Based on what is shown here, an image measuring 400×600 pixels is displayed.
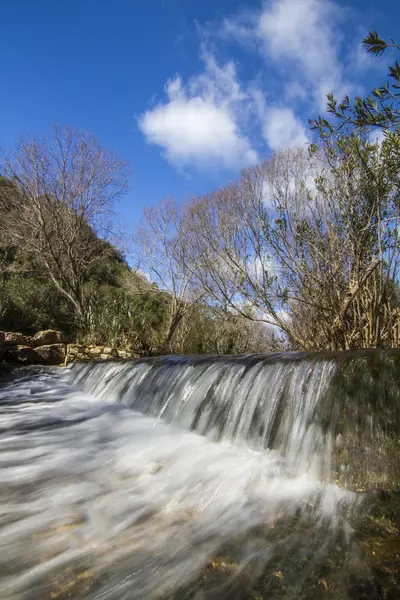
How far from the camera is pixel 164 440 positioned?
10.4 ft

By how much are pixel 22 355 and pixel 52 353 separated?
812 mm

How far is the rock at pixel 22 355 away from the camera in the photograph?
8.16 metres

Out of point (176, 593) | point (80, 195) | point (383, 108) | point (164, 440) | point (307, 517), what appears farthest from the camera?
point (80, 195)

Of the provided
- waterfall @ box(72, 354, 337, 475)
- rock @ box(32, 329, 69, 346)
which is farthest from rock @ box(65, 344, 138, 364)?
waterfall @ box(72, 354, 337, 475)

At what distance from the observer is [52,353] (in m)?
9.02

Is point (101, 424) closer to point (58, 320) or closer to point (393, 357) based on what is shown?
point (393, 357)

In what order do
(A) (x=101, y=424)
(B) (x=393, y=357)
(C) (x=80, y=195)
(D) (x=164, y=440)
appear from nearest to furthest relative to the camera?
(B) (x=393, y=357)
(D) (x=164, y=440)
(A) (x=101, y=424)
(C) (x=80, y=195)

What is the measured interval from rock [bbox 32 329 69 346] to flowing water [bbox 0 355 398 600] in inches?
211

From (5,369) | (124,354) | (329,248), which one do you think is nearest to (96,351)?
(124,354)

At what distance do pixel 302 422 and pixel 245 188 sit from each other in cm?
699

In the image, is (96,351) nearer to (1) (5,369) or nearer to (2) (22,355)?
(2) (22,355)

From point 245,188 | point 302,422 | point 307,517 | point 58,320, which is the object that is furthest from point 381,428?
point 58,320

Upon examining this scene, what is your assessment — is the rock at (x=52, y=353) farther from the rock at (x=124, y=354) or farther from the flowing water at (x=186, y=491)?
the flowing water at (x=186, y=491)

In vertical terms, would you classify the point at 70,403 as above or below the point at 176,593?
below
